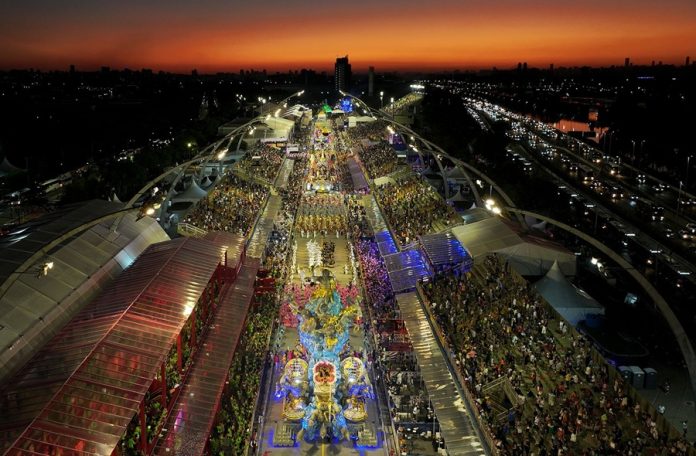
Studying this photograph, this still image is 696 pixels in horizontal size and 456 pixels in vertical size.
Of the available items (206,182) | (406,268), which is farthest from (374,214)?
(206,182)

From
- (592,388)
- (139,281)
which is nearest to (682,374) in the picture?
(592,388)

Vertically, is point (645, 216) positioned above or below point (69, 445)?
below

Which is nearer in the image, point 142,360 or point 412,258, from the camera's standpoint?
point 142,360

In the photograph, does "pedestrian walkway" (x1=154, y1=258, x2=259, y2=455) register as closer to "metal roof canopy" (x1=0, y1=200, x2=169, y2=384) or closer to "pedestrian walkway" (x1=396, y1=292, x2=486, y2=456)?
"metal roof canopy" (x1=0, y1=200, x2=169, y2=384)

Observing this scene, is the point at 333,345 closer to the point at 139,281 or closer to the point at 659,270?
the point at 139,281

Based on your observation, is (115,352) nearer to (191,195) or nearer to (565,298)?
(565,298)
